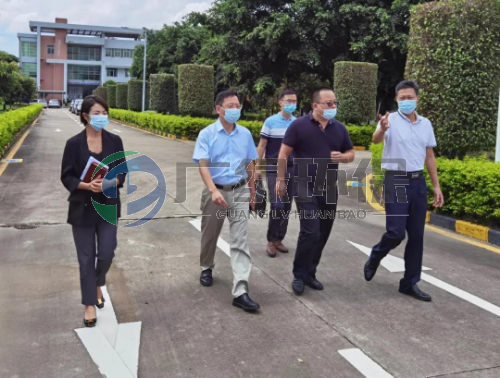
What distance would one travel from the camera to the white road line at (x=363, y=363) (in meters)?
3.34

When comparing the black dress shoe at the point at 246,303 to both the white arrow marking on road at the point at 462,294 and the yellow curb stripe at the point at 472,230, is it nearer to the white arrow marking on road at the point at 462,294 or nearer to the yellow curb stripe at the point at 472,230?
the white arrow marking on road at the point at 462,294

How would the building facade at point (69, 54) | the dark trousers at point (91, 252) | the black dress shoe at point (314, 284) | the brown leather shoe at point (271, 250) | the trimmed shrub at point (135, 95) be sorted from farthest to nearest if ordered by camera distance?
the building facade at point (69, 54) → the trimmed shrub at point (135, 95) → the brown leather shoe at point (271, 250) → the black dress shoe at point (314, 284) → the dark trousers at point (91, 252)

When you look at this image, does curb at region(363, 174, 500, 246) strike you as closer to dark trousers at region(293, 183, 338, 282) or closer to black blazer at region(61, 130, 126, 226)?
dark trousers at region(293, 183, 338, 282)

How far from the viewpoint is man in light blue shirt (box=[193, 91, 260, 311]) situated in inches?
174

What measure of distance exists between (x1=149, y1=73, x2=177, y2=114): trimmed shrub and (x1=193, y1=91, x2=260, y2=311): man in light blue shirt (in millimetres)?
25664

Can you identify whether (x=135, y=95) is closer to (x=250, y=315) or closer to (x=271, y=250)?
(x=271, y=250)

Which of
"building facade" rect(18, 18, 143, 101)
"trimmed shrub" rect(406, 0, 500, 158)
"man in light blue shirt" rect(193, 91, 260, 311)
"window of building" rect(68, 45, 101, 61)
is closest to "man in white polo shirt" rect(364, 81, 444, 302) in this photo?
"man in light blue shirt" rect(193, 91, 260, 311)

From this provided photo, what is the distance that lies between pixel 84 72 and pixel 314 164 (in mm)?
91110

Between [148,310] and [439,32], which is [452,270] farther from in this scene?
[439,32]

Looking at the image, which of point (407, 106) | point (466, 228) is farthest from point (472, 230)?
point (407, 106)

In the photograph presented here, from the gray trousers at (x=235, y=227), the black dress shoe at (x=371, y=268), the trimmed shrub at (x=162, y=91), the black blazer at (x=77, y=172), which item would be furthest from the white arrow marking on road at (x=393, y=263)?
the trimmed shrub at (x=162, y=91)

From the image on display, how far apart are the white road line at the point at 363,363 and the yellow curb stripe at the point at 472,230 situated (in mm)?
4035

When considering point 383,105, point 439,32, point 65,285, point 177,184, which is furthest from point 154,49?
point 65,285

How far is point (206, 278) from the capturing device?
5.00 meters
